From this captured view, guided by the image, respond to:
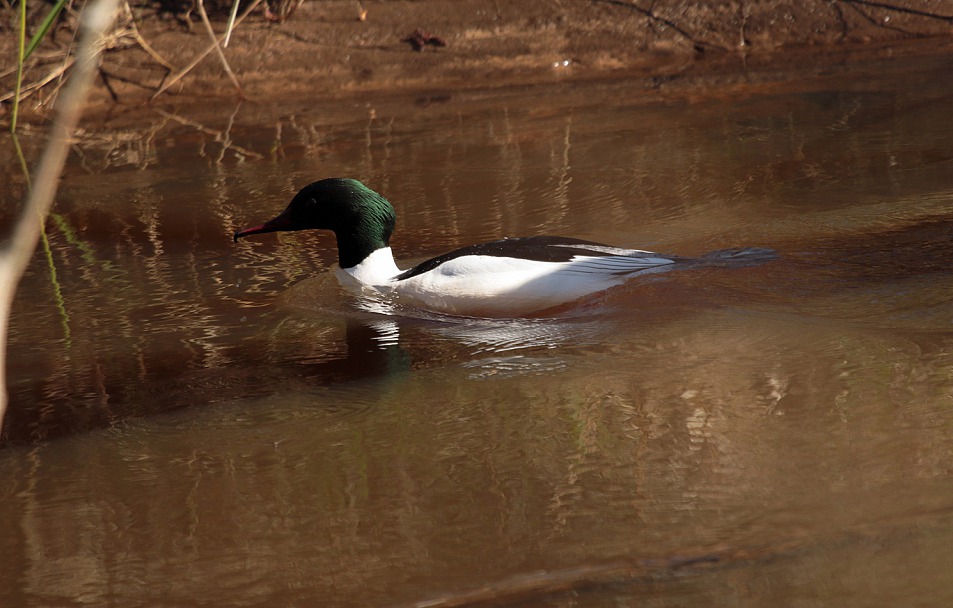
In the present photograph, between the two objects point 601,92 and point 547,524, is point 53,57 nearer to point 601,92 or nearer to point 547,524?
point 601,92

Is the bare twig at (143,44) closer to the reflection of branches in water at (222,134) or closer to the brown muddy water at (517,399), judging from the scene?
the reflection of branches in water at (222,134)

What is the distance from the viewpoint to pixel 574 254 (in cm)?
570

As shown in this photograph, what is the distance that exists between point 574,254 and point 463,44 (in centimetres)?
666

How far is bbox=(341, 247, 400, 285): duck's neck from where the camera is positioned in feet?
20.5

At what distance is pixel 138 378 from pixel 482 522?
238 centimetres

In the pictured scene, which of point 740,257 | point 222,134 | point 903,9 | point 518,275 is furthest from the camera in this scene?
point 903,9

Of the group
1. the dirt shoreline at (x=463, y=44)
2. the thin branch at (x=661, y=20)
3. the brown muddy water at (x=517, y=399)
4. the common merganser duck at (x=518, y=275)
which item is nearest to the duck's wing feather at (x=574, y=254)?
the common merganser duck at (x=518, y=275)

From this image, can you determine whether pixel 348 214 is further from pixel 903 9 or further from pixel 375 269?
pixel 903 9

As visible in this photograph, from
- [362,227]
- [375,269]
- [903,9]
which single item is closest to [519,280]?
[375,269]

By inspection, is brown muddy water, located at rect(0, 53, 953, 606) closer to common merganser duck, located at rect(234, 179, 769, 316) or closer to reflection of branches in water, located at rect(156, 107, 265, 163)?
common merganser duck, located at rect(234, 179, 769, 316)

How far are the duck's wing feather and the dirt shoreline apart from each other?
19.2 ft

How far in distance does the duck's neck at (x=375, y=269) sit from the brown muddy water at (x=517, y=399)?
16 centimetres

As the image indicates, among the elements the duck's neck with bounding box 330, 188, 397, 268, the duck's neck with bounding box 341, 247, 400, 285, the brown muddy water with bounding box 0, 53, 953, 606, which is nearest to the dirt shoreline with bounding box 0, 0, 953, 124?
the brown muddy water with bounding box 0, 53, 953, 606

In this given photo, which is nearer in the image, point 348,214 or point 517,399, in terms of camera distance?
point 517,399
